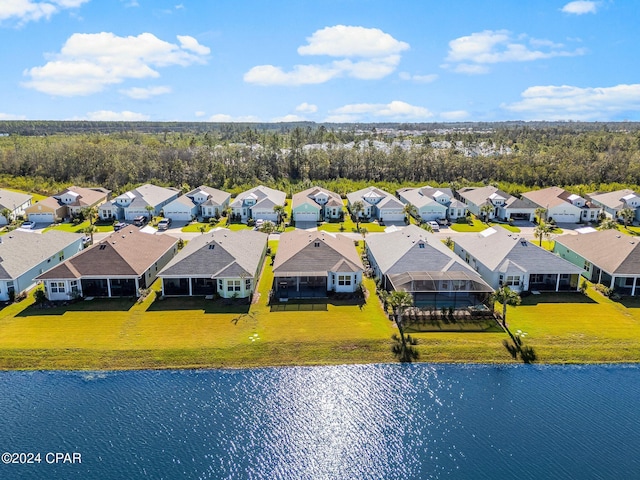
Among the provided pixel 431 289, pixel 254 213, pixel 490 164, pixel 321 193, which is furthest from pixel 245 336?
pixel 490 164

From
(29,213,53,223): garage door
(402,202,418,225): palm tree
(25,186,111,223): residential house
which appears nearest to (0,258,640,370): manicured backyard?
(402,202,418,225): palm tree

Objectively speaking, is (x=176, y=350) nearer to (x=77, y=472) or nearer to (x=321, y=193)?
(x=77, y=472)

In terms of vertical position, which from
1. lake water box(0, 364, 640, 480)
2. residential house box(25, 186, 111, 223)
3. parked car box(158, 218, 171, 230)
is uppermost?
residential house box(25, 186, 111, 223)

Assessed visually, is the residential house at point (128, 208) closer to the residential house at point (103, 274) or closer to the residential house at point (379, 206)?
the residential house at point (103, 274)

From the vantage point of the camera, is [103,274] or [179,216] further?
[179,216]

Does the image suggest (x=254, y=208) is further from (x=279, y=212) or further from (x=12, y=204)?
(x=12, y=204)

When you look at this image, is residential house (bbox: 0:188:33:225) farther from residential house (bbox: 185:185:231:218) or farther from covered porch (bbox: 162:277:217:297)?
covered porch (bbox: 162:277:217:297)

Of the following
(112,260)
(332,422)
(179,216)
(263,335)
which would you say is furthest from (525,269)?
(179,216)
